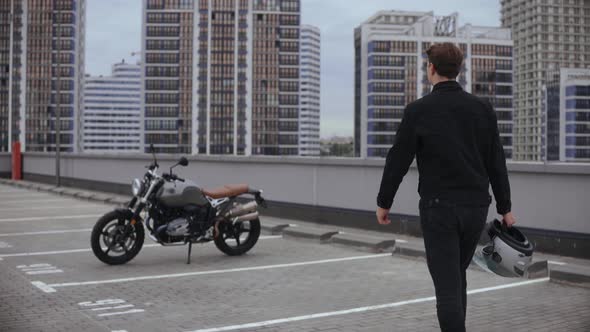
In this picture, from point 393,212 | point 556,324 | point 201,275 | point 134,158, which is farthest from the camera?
point 134,158

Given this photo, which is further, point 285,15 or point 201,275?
A: point 285,15

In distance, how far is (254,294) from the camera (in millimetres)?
7082

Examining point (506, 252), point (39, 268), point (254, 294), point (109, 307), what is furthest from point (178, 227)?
point (506, 252)

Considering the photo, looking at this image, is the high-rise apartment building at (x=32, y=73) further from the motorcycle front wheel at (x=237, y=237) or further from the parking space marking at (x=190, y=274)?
the parking space marking at (x=190, y=274)

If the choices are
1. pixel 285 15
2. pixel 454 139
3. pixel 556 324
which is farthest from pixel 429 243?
pixel 285 15

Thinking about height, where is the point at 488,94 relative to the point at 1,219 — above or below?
above

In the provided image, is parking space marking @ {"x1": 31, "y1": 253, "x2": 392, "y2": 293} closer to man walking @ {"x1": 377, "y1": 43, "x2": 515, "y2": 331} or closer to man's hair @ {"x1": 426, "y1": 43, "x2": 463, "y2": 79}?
man walking @ {"x1": 377, "y1": 43, "x2": 515, "y2": 331}

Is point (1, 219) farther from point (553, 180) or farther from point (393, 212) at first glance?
point (553, 180)

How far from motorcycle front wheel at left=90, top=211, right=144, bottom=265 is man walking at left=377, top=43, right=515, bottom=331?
5.69m

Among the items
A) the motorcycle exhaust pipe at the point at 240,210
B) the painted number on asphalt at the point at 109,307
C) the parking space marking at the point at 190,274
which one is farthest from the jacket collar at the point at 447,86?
the motorcycle exhaust pipe at the point at 240,210

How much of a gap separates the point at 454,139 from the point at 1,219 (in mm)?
13624

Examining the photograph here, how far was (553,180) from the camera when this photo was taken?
9555 millimetres

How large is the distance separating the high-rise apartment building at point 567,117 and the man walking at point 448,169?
583 feet

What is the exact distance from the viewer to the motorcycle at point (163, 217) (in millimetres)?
9016
